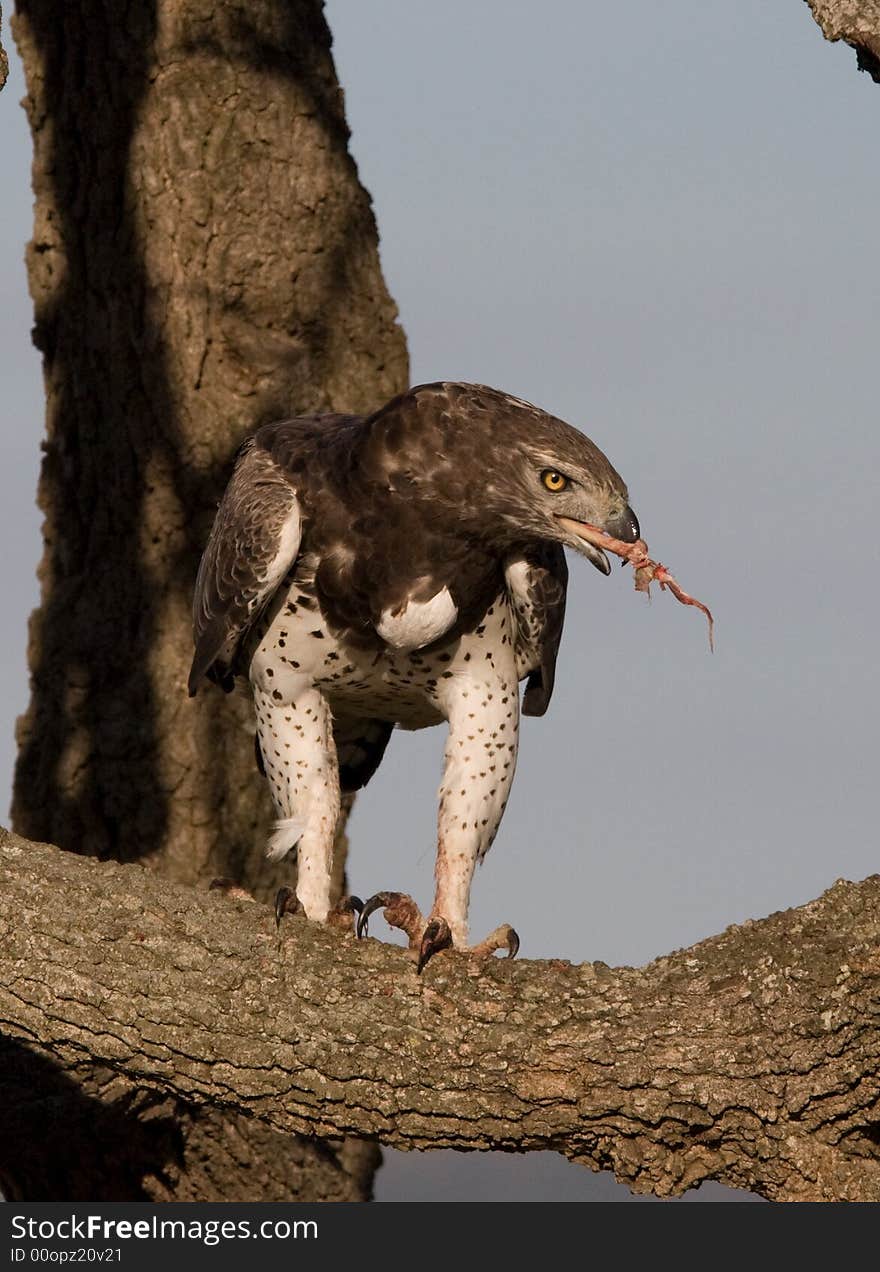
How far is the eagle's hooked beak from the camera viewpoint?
17.3 feet

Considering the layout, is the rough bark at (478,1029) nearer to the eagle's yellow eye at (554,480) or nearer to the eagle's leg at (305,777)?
the eagle's leg at (305,777)

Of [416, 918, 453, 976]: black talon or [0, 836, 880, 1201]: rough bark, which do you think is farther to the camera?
[416, 918, 453, 976]: black talon

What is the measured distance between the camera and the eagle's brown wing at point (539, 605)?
6.19 metres

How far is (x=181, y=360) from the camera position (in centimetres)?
792

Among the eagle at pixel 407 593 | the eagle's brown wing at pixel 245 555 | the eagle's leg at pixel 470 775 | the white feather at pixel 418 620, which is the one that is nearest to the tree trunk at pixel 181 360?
the eagle at pixel 407 593

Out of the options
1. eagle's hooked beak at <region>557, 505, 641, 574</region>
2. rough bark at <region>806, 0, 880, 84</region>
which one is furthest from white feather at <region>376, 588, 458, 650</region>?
rough bark at <region>806, 0, 880, 84</region>

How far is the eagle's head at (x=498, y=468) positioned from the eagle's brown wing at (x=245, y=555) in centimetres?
39

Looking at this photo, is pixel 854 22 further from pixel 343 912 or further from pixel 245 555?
pixel 343 912

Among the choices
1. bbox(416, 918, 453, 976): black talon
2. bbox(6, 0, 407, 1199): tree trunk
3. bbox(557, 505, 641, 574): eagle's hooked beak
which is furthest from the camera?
bbox(6, 0, 407, 1199): tree trunk

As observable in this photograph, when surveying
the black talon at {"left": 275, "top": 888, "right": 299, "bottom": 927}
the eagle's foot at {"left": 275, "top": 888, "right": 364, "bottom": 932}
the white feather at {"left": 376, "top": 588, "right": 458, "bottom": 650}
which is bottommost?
the black talon at {"left": 275, "top": 888, "right": 299, "bottom": 927}

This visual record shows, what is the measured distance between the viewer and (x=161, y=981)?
512 centimetres

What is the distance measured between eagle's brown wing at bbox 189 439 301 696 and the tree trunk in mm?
1479

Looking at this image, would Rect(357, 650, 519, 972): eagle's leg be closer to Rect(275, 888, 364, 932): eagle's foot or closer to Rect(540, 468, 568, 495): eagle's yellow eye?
Rect(275, 888, 364, 932): eagle's foot
